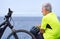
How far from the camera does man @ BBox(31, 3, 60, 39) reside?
23.8 ft

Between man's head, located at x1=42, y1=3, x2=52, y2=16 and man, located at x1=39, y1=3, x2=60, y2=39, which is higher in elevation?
man's head, located at x1=42, y1=3, x2=52, y2=16

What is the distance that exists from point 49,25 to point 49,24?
0.03 m

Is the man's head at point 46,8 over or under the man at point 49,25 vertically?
over

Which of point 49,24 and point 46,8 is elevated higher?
point 46,8

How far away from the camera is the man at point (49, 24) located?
725cm

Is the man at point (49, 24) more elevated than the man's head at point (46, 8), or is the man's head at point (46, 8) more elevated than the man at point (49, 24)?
the man's head at point (46, 8)

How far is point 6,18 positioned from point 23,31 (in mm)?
529

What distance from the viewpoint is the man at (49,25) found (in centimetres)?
725

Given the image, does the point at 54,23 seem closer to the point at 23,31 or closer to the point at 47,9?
the point at 47,9

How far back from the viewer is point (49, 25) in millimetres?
7301

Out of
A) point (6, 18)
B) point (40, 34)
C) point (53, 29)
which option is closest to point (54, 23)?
point (53, 29)

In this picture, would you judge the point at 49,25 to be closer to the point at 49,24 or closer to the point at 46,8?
the point at 49,24

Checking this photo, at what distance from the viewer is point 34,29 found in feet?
25.7

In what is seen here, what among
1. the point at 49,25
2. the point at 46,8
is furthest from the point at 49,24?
the point at 46,8
